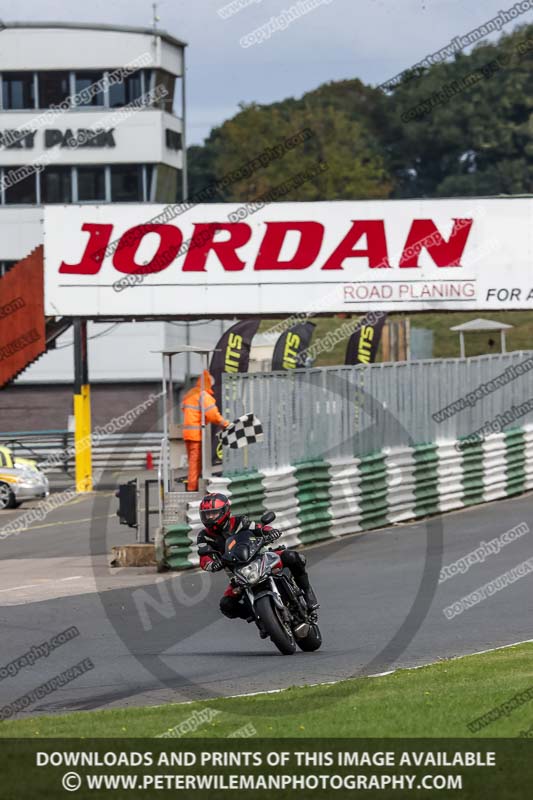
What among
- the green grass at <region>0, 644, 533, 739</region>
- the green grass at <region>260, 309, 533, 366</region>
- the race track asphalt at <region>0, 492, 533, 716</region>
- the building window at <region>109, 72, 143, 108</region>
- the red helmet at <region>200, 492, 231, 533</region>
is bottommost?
the race track asphalt at <region>0, 492, 533, 716</region>

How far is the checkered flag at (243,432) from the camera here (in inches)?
768

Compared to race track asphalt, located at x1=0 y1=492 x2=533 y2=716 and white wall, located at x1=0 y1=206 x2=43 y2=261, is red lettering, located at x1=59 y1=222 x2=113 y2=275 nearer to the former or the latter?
race track asphalt, located at x1=0 y1=492 x2=533 y2=716

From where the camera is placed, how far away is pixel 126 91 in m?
46.5

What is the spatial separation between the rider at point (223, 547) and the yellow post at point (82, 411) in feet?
66.1

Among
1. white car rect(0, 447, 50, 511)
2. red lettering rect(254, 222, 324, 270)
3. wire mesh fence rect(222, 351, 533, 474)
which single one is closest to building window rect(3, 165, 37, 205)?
red lettering rect(254, 222, 324, 270)

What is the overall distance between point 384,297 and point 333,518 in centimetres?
1165

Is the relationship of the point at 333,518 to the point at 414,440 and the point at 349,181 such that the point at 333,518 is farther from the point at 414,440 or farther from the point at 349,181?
the point at 349,181

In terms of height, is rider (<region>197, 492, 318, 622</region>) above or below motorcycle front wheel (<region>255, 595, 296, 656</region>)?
above

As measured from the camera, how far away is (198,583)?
17562mm

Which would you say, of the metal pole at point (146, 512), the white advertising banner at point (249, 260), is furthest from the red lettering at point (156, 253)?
the metal pole at point (146, 512)

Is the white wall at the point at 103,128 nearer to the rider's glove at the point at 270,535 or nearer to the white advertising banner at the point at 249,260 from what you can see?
the white advertising banner at the point at 249,260

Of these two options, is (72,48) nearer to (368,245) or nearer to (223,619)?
(368,245)

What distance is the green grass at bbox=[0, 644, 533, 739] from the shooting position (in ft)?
26.8

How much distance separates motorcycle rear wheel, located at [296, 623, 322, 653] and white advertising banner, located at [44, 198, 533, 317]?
65.6ft
